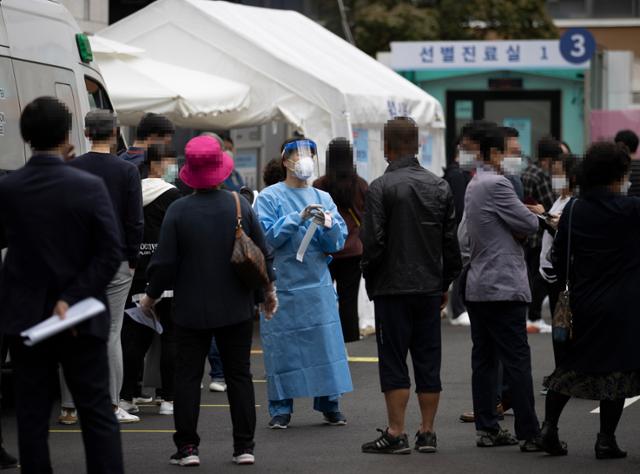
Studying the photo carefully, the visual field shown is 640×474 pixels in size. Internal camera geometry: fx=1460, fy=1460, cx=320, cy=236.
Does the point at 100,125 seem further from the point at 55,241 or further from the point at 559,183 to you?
the point at 559,183

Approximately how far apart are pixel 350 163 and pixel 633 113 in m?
14.5

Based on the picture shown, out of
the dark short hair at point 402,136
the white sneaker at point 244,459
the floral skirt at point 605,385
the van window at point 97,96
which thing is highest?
the van window at point 97,96

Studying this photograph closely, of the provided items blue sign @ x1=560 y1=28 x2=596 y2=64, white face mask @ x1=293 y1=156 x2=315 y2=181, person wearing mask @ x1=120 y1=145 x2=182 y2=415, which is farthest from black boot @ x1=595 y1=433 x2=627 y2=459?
blue sign @ x1=560 y1=28 x2=596 y2=64

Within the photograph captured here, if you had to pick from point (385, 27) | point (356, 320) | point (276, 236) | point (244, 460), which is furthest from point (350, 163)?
point (385, 27)

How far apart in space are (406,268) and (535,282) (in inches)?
250

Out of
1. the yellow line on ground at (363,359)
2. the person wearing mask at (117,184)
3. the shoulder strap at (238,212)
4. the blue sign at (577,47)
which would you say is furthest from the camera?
the blue sign at (577,47)

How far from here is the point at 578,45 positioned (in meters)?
25.1

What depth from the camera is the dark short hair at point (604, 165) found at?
7.93 meters

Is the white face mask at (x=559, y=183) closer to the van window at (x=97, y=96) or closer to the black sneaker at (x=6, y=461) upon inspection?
the van window at (x=97, y=96)

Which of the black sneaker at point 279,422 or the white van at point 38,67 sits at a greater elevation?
the white van at point 38,67

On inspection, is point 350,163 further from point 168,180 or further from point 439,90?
point 439,90

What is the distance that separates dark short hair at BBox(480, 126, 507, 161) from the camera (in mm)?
8336

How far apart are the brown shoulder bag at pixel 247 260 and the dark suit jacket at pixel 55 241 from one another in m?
1.51

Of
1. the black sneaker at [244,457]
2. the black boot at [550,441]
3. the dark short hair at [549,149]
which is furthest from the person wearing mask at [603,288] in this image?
the dark short hair at [549,149]
